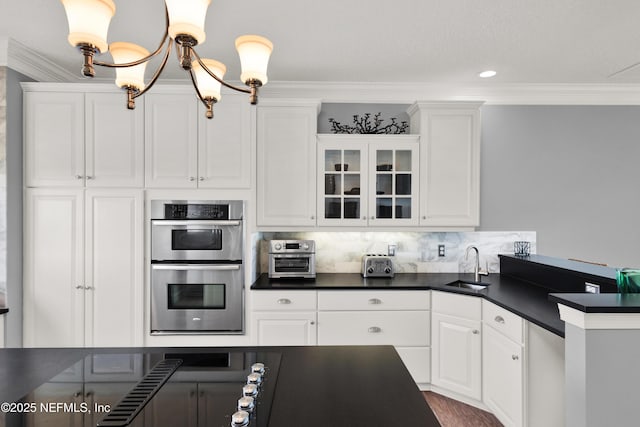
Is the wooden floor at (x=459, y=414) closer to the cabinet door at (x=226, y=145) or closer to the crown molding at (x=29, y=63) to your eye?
the cabinet door at (x=226, y=145)

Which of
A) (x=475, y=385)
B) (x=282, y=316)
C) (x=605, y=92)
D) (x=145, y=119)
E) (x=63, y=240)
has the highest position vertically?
(x=605, y=92)

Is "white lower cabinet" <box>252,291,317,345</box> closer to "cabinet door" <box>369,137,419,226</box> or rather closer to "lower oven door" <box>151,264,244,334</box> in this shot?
"lower oven door" <box>151,264,244,334</box>

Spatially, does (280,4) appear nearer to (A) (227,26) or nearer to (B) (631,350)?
(A) (227,26)

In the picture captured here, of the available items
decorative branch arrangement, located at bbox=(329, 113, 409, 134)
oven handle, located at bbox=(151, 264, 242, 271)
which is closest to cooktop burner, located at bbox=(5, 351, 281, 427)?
oven handle, located at bbox=(151, 264, 242, 271)

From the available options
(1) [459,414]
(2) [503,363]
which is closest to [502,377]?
(2) [503,363]

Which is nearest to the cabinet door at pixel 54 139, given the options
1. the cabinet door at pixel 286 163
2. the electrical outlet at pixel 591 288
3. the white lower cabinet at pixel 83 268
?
the white lower cabinet at pixel 83 268

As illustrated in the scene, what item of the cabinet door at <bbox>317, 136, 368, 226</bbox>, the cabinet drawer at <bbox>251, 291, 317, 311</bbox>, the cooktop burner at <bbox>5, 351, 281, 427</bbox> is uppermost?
the cabinet door at <bbox>317, 136, 368, 226</bbox>

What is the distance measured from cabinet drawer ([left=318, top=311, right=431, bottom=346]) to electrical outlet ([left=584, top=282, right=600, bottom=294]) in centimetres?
108

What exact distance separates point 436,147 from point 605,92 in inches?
69.7

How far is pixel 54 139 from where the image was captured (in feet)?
9.20

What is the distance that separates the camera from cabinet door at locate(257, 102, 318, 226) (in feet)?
10.00

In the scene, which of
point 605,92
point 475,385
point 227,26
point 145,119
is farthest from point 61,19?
point 605,92

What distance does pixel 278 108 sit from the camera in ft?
10.0

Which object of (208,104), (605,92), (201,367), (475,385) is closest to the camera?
(201,367)
